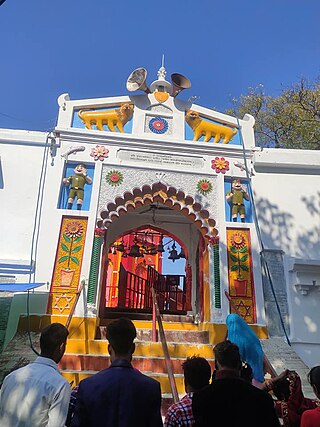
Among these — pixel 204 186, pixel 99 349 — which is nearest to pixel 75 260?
pixel 99 349

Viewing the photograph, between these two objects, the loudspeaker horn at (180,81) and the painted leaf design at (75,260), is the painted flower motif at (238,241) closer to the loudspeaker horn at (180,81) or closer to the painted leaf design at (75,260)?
the painted leaf design at (75,260)

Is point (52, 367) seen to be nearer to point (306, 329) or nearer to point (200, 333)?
point (200, 333)

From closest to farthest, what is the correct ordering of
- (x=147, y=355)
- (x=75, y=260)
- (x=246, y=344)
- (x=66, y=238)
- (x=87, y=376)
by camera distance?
(x=246, y=344)
(x=87, y=376)
(x=147, y=355)
(x=75, y=260)
(x=66, y=238)

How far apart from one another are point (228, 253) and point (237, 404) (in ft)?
16.4

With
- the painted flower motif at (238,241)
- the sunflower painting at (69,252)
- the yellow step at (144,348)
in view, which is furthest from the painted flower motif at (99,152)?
the yellow step at (144,348)

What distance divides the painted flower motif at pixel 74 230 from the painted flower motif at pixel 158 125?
249cm

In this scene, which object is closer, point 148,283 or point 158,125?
point 158,125

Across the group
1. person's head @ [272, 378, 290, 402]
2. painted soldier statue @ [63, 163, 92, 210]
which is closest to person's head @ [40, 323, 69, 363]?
person's head @ [272, 378, 290, 402]

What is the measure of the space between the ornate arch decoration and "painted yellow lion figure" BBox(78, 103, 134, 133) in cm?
138

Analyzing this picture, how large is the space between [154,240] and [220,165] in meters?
7.98

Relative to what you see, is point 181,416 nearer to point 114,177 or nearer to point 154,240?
point 114,177

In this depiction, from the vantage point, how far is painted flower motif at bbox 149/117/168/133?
722cm

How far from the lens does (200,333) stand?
6012 mm

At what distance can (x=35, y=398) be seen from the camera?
1.62 metres
